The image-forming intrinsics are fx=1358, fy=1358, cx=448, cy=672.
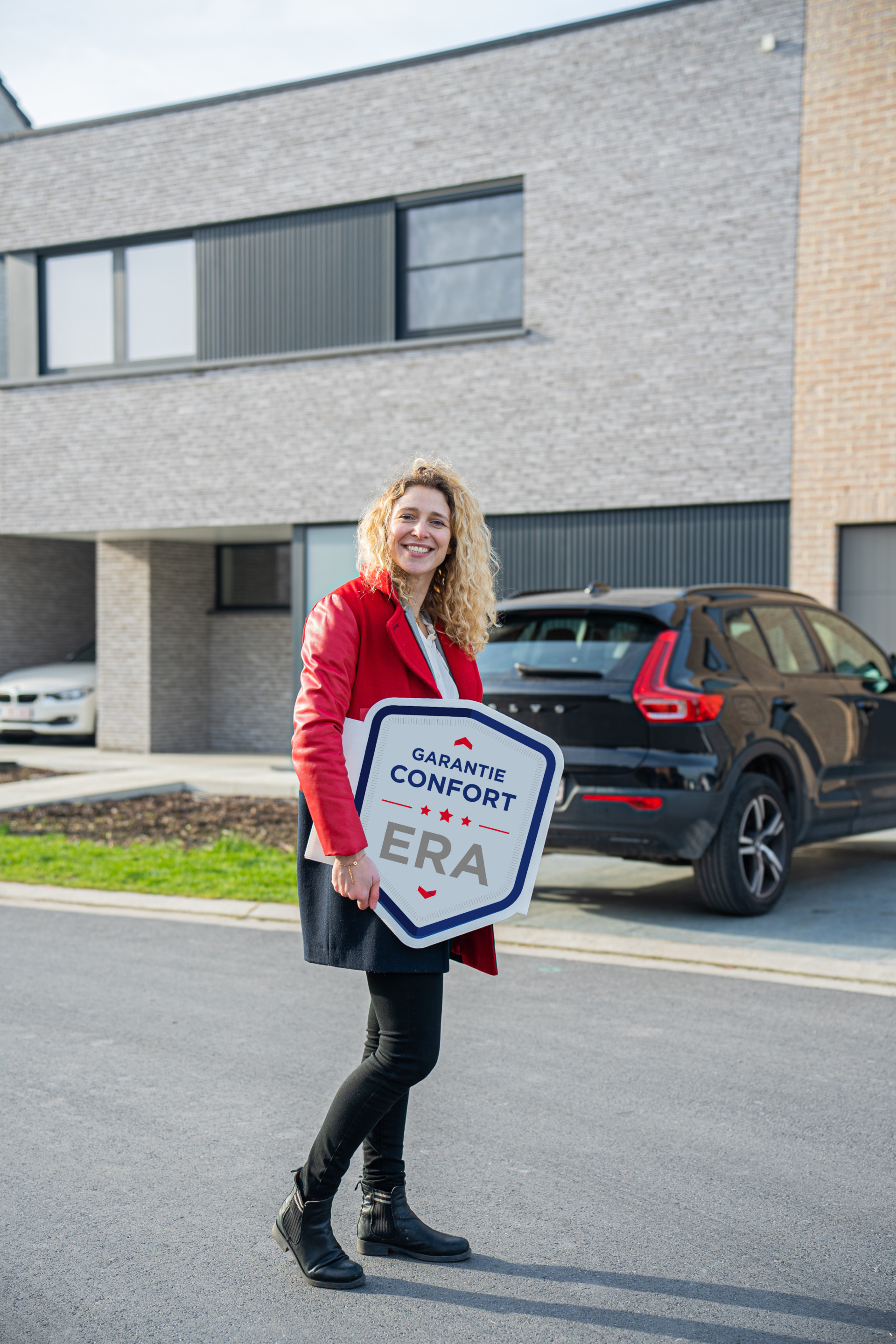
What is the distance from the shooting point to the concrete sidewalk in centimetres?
1254

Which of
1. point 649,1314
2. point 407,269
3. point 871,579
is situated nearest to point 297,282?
point 407,269

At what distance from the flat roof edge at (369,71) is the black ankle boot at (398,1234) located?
12595mm

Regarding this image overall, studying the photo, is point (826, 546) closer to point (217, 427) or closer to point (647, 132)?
point (647, 132)

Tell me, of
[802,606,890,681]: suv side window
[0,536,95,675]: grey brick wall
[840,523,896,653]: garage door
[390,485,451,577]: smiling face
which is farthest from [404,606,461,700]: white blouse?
[0,536,95,675]: grey brick wall

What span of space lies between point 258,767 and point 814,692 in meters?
8.73

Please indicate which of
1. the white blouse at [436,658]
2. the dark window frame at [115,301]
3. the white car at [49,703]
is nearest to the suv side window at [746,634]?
the white blouse at [436,658]

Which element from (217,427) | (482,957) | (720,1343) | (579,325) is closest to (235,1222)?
(482,957)

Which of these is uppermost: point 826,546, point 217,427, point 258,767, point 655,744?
point 217,427

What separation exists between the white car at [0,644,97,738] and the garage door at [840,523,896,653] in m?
9.93

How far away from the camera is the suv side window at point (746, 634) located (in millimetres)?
7531

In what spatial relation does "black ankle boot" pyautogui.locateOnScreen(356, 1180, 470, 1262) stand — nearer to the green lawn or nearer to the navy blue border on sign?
the navy blue border on sign

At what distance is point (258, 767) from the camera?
15484 mm

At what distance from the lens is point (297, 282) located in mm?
15445

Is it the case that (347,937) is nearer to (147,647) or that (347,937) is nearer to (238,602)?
(147,647)
